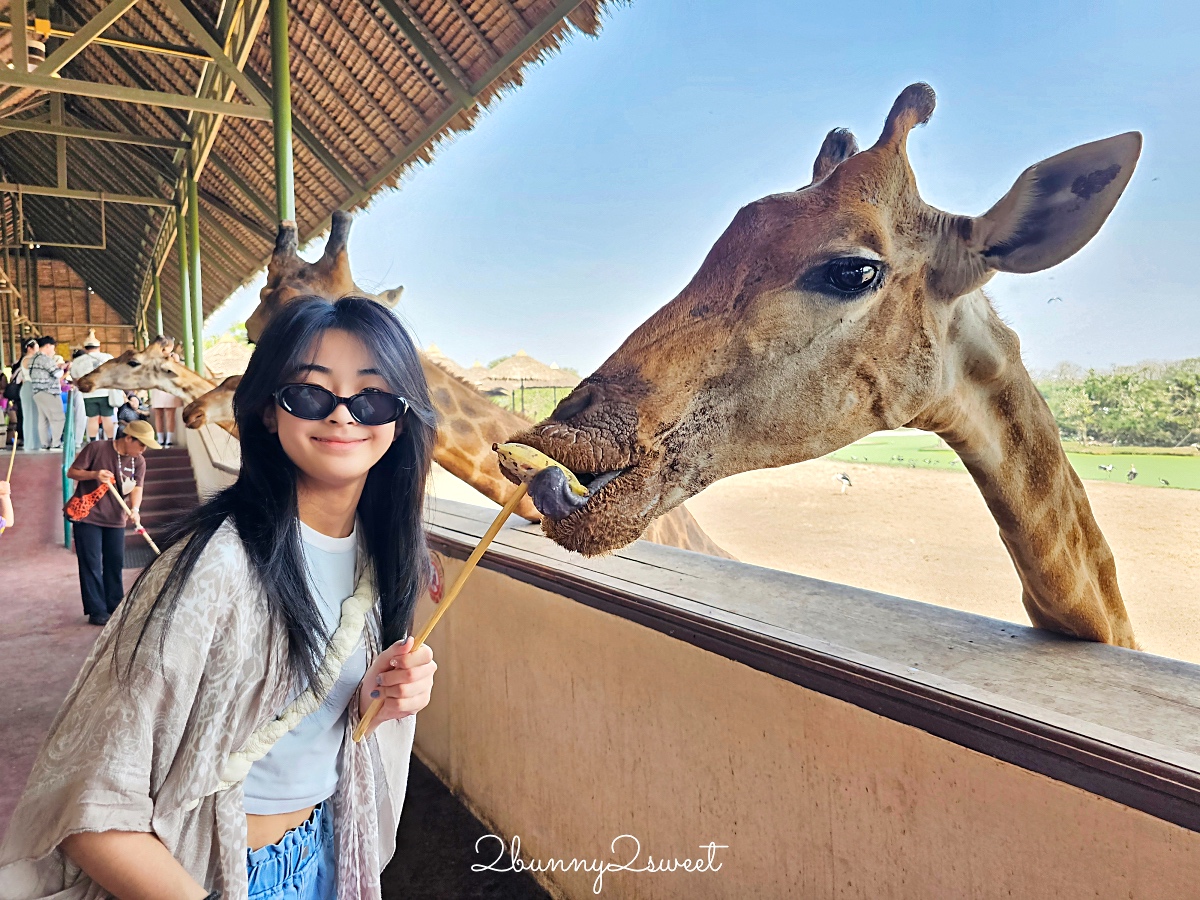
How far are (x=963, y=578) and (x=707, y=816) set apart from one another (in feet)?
4.97

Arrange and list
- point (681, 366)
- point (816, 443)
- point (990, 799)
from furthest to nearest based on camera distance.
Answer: point (816, 443), point (681, 366), point (990, 799)

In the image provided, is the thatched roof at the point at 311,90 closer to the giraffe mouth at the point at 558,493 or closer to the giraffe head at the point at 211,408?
the giraffe head at the point at 211,408

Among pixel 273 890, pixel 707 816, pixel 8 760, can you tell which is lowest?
pixel 8 760

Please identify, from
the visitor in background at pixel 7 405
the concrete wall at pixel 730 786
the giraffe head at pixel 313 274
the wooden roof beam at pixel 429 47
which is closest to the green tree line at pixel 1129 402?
the concrete wall at pixel 730 786

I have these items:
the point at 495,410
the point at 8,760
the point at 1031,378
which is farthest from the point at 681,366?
the point at 8,760

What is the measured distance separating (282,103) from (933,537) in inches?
214

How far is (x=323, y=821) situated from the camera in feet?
4.12

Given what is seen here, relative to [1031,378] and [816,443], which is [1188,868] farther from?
[1031,378]

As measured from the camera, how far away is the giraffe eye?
1278 mm

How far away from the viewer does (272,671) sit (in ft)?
3.34

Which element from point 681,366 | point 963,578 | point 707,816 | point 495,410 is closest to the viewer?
point 681,366

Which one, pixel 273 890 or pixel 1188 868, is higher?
pixel 1188 868

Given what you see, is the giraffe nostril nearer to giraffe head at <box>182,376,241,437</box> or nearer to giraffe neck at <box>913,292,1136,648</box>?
giraffe neck at <box>913,292,1136,648</box>

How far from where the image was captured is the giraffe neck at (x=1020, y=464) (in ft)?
4.87
